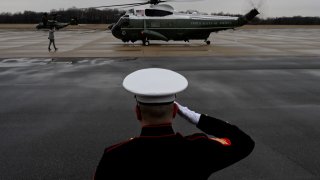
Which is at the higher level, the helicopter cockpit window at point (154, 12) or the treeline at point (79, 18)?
the helicopter cockpit window at point (154, 12)

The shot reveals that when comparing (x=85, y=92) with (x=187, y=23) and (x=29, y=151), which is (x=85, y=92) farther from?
(x=187, y=23)

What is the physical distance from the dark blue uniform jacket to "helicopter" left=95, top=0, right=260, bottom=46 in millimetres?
23472

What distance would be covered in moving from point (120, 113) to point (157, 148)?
6352mm

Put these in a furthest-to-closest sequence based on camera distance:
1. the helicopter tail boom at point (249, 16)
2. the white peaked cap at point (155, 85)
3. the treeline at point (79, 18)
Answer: the treeline at point (79, 18) < the helicopter tail boom at point (249, 16) < the white peaked cap at point (155, 85)

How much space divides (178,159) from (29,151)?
4.47 meters

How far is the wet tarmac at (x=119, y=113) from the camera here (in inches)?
206

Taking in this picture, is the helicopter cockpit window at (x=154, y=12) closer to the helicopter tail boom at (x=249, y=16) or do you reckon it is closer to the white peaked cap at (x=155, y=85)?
the helicopter tail boom at (x=249, y=16)

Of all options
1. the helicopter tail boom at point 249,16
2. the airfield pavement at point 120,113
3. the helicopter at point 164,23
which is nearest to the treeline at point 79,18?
the helicopter at point 164,23

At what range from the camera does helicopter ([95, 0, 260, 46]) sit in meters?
25.0

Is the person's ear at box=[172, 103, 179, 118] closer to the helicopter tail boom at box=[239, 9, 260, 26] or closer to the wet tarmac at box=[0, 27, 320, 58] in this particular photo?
the wet tarmac at box=[0, 27, 320, 58]

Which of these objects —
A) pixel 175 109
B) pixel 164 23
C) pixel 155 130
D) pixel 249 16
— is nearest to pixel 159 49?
pixel 164 23

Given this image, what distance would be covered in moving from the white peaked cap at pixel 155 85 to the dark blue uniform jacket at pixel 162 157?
0.49ft

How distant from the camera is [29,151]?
19.1 feet

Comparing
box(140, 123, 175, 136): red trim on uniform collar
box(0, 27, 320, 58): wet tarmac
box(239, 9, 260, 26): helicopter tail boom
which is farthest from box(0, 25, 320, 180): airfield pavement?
box(239, 9, 260, 26): helicopter tail boom
